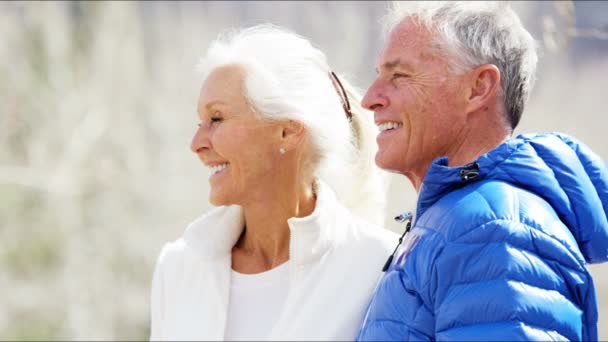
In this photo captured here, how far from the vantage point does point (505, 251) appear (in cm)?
207

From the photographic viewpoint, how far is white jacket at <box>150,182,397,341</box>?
2.92 metres

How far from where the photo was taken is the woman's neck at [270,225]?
3.16 m

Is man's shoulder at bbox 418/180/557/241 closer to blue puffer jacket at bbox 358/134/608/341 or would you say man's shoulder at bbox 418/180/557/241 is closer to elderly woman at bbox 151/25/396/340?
blue puffer jacket at bbox 358/134/608/341

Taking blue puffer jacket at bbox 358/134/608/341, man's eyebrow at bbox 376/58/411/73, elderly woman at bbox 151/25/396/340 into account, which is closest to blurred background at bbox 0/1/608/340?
elderly woman at bbox 151/25/396/340

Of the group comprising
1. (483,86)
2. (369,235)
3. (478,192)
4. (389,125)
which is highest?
(483,86)

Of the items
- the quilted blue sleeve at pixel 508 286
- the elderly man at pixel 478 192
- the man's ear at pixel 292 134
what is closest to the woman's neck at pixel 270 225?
the man's ear at pixel 292 134

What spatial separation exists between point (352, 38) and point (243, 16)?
62 cm

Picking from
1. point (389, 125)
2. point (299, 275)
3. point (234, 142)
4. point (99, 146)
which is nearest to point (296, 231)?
point (299, 275)

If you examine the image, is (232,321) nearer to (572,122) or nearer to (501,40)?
(501,40)

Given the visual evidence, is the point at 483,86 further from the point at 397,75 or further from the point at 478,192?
the point at 478,192

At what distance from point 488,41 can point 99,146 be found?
12.3 ft

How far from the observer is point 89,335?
553 centimetres

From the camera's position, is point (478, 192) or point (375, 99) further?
point (375, 99)

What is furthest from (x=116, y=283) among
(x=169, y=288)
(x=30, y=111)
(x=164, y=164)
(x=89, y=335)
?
(x=169, y=288)
